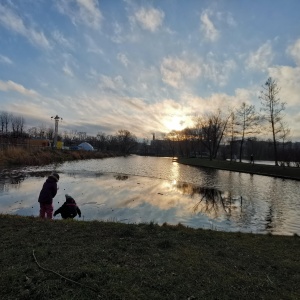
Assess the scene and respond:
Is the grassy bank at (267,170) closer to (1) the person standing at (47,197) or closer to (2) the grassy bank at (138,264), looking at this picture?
(2) the grassy bank at (138,264)

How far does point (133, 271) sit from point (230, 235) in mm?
4061

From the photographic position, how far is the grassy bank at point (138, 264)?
3.84m

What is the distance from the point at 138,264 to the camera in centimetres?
475

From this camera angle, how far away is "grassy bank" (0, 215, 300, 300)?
384 cm

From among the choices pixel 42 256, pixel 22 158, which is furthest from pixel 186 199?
pixel 22 158

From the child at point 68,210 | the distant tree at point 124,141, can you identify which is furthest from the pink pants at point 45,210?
the distant tree at point 124,141

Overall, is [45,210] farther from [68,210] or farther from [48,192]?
[68,210]

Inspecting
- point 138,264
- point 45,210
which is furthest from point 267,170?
point 138,264

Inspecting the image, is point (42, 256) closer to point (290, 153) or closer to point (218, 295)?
point (218, 295)

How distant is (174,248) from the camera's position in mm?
5793

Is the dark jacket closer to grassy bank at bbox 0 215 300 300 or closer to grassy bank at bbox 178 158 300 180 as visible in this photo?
grassy bank at bbox 0 215 300 300

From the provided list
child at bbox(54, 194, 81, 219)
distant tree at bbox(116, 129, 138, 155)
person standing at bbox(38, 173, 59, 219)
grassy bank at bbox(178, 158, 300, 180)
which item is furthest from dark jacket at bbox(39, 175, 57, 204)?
distant tree at bbox(116, 129, 138, 155)

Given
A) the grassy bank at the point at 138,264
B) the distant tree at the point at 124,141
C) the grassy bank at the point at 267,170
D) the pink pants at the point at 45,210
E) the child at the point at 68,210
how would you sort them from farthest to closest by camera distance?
the distant tree at the point at 124,141 < the grassy bank at the point at 267,170 < the child at the point at 68,210 < the pink pants at the point at 45,210 < the grassy bank at the point at 138,264

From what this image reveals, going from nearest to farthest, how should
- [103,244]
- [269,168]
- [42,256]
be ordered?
[42,256]
[103,244]
[269,168]
